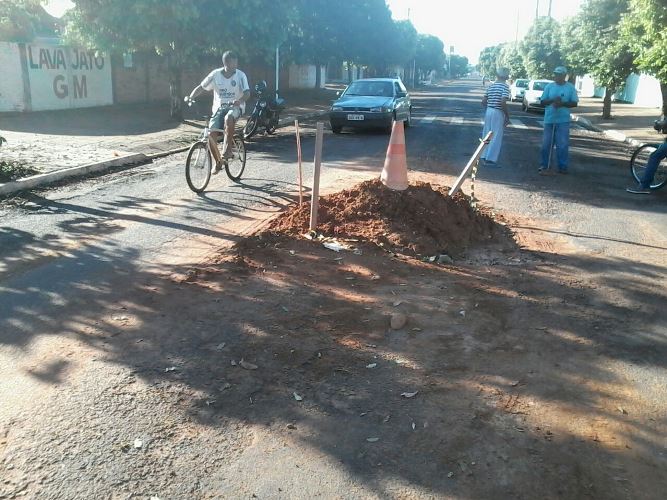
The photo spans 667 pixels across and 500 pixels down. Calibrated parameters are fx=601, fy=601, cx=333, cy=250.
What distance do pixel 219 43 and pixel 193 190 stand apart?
367 inches

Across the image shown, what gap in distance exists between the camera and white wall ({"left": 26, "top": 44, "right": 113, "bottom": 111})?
18656mm

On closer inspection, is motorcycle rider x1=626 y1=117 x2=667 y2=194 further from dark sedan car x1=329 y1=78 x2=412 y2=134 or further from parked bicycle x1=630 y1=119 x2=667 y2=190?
dark sedan car x1=329 y1=78 x2=412 y2=134

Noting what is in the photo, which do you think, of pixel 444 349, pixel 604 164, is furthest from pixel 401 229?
pixel 604 164

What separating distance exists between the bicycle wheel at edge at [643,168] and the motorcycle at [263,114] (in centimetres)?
893

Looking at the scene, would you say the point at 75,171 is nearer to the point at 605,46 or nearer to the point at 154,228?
the point at 154,228

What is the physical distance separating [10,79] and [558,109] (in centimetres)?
1546

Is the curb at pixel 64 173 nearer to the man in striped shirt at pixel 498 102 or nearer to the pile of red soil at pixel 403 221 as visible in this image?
the pile of red soil at pixel 403 221

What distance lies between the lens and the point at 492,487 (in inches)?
107

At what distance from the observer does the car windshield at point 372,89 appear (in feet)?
58.8

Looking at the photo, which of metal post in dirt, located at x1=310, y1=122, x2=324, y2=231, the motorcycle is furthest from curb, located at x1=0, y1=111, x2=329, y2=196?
metal post in dirt, located at x1=310, y1=122, x2=324, y2=231

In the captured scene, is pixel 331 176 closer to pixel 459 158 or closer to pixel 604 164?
pixel 459 158

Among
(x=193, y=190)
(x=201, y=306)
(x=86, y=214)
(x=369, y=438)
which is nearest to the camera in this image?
(x=369, y=438)

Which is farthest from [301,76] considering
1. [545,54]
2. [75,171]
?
[75,171]

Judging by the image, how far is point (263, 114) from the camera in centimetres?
1566
